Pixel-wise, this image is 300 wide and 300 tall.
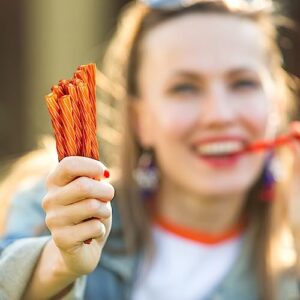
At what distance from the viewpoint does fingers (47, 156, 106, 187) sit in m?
1.15

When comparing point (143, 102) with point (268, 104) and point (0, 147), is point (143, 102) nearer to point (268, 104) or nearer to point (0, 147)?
point (268, 104)

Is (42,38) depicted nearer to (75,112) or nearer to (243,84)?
(243,84)

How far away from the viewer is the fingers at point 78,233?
46.3 inches

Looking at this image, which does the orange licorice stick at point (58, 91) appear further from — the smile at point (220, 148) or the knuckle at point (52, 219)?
the smile at point (220, 148)

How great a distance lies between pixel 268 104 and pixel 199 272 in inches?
14.1

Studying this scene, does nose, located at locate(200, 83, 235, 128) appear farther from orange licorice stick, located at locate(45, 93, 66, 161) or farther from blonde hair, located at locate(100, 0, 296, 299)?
orange licorice stick, located at locate(45, 93, 66, 161)

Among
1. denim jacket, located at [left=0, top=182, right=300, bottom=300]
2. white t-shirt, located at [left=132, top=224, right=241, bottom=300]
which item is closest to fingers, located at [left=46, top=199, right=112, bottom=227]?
denim jacket, located at [left=0, top=182, right=300, bottom=300]

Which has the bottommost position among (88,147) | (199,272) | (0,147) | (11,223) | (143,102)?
(0,147)

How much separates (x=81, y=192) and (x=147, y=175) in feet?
3.01

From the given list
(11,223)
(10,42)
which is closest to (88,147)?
(11,223)

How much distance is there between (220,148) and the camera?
1.89m

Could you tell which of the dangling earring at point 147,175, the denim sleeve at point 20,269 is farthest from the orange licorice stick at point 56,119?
the dangling earring at point 147,175

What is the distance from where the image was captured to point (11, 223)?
1847 mm

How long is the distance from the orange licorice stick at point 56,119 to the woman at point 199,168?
654 millimetres
